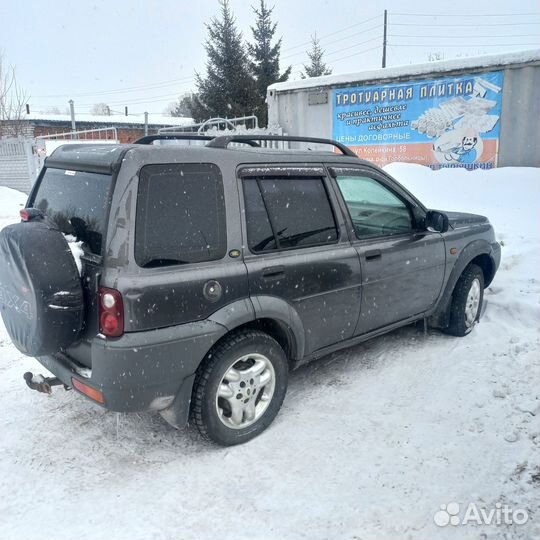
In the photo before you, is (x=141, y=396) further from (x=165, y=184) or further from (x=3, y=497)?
(x=165, y=184)

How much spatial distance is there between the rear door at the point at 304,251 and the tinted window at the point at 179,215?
0.24 m

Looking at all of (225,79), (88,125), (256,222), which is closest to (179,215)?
(256,222)

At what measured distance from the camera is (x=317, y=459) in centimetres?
309

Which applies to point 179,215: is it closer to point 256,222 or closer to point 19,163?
point 256,222

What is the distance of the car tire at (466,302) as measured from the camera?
4.66 metres

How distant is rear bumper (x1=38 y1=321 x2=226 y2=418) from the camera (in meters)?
2.71

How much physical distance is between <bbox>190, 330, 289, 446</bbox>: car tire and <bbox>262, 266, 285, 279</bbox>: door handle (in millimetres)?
362

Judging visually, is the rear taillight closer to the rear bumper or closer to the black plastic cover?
the rear bumper

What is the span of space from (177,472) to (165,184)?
1.68 m

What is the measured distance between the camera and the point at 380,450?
3152mm

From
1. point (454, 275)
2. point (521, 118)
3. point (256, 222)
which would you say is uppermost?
point (521, 118)

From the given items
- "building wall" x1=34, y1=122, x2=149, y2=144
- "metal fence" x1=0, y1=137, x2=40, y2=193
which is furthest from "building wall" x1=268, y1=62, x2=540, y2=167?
"building wall" x1=34, y1=122, x2=149, y2=144

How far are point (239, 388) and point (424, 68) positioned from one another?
10.0 meters

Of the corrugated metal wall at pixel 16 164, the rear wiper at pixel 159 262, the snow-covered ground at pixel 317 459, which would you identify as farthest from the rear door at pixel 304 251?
the corrugated metal wall at pixel 16 164
